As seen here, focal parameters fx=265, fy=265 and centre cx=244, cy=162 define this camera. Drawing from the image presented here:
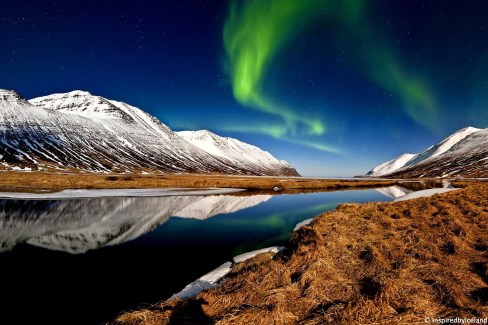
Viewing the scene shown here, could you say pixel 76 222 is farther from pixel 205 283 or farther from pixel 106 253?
pixel 205 283

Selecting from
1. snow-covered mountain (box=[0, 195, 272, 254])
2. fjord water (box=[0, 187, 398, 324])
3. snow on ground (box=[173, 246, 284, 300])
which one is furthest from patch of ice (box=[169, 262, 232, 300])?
snow-covered mountain (box=[0, 195, 272, 254])

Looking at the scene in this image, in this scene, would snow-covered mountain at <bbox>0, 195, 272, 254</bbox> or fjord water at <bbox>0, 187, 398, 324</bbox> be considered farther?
snow-covered mountain at <bbox>0, 195, 272, 254</bbox>

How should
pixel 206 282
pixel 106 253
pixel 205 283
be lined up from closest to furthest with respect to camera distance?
pixel 205 283 → pixel 206 282 → pixel 106 253

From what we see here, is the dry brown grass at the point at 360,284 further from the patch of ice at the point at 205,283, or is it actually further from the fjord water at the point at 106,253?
the fjord water at the point at 106,253

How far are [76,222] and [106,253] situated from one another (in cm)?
1153

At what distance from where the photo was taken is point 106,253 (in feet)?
54.5

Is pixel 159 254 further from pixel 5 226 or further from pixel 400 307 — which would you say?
pixel 5 226

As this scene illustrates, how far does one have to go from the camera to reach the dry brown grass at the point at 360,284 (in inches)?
250

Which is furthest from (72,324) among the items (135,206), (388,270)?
(135,206)

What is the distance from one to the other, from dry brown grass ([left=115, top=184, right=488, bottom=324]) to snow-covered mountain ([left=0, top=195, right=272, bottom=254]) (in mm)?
13327

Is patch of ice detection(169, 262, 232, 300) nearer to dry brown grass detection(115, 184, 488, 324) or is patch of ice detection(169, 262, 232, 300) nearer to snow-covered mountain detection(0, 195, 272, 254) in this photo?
dry brown grass detection(115, 184, 488, 324)

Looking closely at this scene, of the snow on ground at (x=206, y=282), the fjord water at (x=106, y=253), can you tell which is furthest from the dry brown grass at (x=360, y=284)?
the fjord water at (x=106, y=253)

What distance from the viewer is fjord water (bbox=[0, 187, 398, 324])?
33.0ft

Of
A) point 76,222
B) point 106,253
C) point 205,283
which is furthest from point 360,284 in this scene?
point 76,222
